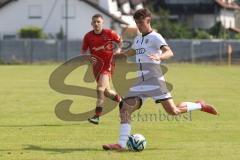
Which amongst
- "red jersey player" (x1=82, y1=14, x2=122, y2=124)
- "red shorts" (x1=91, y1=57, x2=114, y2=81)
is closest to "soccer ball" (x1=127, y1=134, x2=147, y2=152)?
"red jersey player" (x1=82, y1=14, x2=122, y2=124)

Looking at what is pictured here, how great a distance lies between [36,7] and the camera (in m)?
67.7

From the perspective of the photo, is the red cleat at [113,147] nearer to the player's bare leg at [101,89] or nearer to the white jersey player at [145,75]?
the white jersey player at [145,75]

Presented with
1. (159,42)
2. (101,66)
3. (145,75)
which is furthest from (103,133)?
(159,42)

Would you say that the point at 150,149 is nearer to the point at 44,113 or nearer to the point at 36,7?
the point at 44,113

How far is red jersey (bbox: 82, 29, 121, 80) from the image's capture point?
50.2 feet

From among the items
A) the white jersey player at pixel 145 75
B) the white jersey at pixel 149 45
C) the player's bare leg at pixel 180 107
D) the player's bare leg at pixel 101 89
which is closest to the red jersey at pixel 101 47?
the player's bare leg at pixel 101 89

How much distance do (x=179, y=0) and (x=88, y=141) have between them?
231 feet

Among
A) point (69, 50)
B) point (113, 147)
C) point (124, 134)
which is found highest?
point (124, 134)

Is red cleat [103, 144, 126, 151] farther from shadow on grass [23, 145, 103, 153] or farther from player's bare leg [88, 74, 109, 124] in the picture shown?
player's bare leg [88, 74, 109, 124]

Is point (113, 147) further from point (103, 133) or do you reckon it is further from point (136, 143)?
point (103, 133)

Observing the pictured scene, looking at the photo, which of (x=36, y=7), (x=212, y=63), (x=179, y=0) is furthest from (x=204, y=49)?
(x=179, y=0)

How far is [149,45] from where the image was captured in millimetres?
11078

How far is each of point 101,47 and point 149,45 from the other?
14.4 ft

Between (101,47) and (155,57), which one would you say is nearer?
(155,57)
